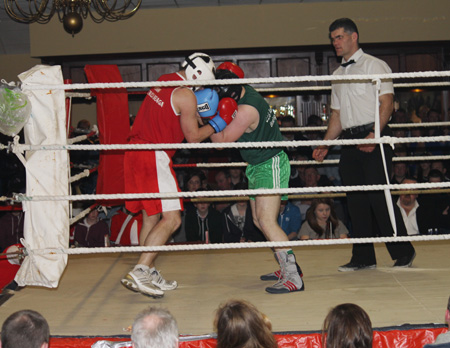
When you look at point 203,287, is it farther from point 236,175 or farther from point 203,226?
point 236,175

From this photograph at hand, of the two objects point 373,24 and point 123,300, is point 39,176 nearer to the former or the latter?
point 123,300

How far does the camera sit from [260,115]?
272cm

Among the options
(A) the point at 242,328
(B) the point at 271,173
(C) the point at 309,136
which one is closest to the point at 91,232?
(B) the point at 271,173

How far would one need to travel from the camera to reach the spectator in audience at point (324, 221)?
12.5 ft

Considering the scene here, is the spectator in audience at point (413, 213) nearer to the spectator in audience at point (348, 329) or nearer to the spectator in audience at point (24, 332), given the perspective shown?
the spectator in audience at point (348, 329)

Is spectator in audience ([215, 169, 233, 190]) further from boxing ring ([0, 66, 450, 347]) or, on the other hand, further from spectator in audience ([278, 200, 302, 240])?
boxing ring ([0, 66, 450, 347])

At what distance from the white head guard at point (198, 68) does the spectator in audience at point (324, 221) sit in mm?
1588

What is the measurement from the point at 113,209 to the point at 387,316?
10.0 feet

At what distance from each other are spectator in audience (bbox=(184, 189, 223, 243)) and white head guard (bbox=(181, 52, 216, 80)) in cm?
172

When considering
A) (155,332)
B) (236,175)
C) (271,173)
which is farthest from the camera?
(236,175)

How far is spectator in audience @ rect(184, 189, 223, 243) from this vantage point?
4121mm

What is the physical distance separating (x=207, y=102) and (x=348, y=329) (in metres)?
1.35

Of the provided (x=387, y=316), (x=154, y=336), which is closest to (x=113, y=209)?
(x=387, y=316)

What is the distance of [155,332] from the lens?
144cm
